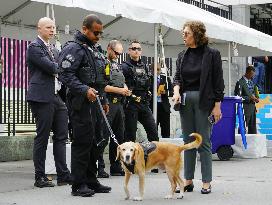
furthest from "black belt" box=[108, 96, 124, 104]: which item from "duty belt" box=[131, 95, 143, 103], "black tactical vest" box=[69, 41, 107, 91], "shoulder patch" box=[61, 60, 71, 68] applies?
"shoulder patch" box=[61, 60, 71, 68]

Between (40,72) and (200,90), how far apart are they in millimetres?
1964

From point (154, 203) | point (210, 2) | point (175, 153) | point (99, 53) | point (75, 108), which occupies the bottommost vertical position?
point (154, 203)

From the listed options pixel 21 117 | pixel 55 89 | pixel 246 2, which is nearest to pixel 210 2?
pixel 246 2

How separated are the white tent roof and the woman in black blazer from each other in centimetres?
203

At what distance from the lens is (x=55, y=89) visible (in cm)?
832

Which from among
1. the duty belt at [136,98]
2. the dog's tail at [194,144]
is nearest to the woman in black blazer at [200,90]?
the dog's tail at [194,144]

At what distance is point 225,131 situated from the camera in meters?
12.4

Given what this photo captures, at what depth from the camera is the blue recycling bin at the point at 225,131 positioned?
1227 cm

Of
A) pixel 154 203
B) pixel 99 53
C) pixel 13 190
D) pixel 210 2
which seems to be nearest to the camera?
pixel 154 203

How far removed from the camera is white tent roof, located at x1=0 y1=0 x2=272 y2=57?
9938 mm

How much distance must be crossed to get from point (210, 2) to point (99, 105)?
16308mm

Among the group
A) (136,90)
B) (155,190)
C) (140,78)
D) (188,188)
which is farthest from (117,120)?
(188,188)

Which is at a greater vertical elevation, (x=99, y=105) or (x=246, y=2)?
(x=246, y=2)

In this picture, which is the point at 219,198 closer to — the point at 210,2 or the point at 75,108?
the point at 75,108
